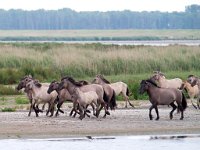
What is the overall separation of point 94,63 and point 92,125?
17104 mm

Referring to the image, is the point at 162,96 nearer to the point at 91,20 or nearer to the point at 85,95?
the point at 85,95

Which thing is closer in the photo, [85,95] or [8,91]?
[85,95]

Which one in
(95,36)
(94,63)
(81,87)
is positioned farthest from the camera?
(95,36)

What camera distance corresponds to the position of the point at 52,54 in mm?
Result: 41250

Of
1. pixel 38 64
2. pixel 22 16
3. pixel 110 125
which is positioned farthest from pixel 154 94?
pixel 22 16

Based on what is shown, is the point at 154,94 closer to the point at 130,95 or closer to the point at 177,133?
the point at 177,133

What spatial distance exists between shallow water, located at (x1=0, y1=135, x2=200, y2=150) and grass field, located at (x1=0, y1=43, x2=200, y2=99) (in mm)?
14770

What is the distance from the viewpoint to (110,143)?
19188mm

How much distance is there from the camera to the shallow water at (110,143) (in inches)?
730

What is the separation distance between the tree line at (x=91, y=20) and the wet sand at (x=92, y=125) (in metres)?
145

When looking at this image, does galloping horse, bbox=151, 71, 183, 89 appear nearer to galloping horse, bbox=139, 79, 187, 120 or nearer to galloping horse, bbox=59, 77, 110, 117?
galloping horse, bbox=139, 79, 187, 120

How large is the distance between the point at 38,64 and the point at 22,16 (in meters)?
135

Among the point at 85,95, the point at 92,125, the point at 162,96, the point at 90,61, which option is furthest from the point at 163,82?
the point at 90,61

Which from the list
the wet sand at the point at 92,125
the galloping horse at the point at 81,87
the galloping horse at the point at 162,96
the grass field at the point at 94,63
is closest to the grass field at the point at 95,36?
the grass field at the point at 94,63
